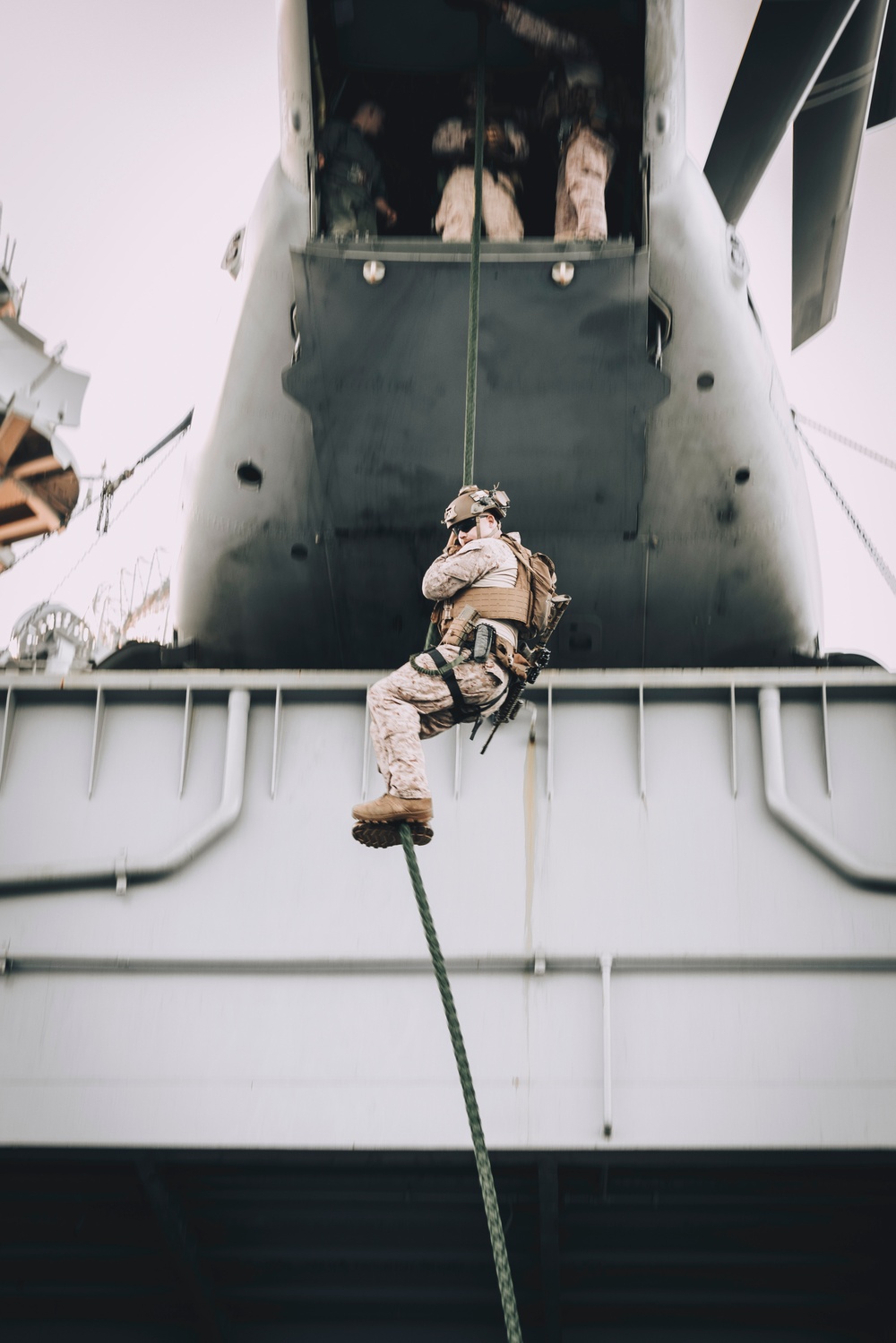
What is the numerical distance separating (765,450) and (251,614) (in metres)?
4.02

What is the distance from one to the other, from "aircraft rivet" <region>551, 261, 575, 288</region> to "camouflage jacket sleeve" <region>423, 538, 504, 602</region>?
2.29m

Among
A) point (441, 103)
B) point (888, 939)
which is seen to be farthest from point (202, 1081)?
point (441, 103)

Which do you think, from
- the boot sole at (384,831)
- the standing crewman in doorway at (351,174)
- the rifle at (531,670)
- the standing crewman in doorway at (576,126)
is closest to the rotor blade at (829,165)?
the standing crewman in doorway at (576,126)

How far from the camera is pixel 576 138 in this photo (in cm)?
783

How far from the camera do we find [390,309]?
7.59 m

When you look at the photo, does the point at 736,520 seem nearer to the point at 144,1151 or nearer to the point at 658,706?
the point at 658,706

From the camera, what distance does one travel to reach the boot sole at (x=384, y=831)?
515cm

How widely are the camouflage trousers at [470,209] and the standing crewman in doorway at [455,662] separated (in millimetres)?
2508

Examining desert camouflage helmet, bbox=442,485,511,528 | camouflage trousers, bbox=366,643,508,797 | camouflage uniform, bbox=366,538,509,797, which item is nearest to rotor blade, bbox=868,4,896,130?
desert camouflage helmet, bbox=442,485,511,528

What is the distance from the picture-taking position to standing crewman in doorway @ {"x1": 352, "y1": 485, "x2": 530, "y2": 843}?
5.21m

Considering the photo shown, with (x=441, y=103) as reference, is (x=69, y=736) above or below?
below

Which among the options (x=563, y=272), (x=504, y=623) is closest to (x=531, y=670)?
(x=504, y=623)

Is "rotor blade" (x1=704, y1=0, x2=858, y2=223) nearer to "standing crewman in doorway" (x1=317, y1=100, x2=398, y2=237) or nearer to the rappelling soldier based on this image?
"standing crewman in doorway" (x1=317, y1=100, x2=398, y2=237)

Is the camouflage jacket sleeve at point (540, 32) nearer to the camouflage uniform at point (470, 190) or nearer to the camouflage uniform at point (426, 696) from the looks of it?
the camouflage uniform at point (470, 190)
